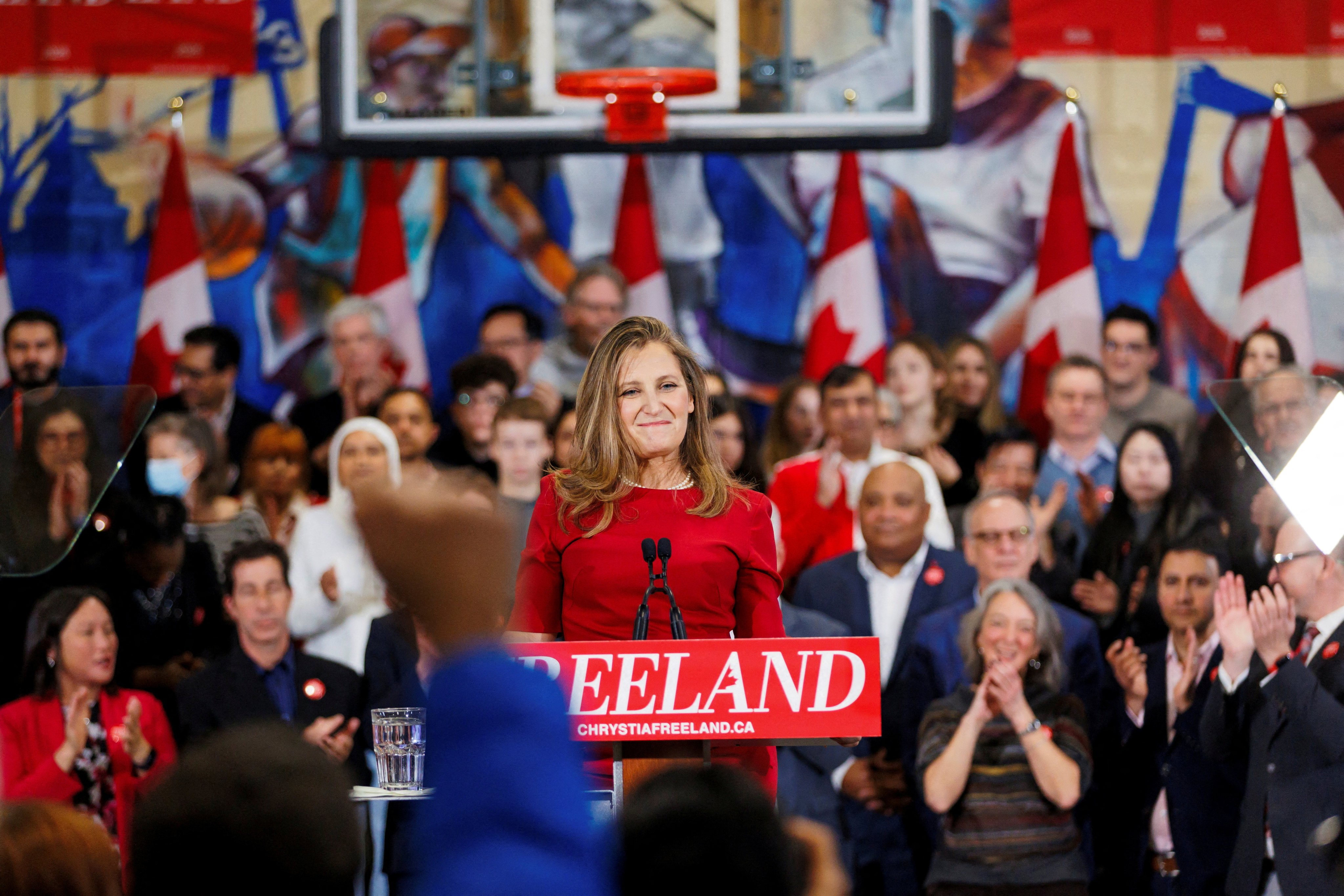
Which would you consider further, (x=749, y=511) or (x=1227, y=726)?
(x=1227, y=726)

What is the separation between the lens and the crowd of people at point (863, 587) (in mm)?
4617

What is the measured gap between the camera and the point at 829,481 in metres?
6.46

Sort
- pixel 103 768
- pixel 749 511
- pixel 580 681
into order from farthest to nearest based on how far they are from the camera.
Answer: pixel 103 768 → pixel 749 511 → pixel 580 681

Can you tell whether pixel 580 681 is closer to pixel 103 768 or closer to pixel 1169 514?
pixel 103 768

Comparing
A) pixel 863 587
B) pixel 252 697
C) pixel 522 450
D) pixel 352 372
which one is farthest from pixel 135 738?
pixel 352 372

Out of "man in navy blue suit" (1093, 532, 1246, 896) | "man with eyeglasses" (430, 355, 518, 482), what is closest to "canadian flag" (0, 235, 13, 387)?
"man with eyeglasses" (430, 355, 518, 482)

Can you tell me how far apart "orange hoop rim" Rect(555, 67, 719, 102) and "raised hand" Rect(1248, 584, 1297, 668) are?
8.94ft

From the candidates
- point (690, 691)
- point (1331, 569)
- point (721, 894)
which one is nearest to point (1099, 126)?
point (1331, 569)

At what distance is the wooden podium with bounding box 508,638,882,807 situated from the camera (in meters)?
2.83

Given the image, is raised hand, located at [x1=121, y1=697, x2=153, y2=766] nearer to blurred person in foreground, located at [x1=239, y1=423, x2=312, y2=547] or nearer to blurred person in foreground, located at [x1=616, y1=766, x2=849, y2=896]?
blurred person in foreground, located at [x1=239, y1=423, x2=312, y2=547]

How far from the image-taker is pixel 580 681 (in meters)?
2.81

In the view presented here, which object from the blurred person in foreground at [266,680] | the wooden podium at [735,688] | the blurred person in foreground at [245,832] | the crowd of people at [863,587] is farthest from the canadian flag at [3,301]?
the blurred person in foreground at [245,832]

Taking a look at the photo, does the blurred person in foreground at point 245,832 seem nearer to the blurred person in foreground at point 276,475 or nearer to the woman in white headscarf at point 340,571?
the woman in white headscarf at point 340,571

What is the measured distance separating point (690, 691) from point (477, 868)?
55.3 inches
